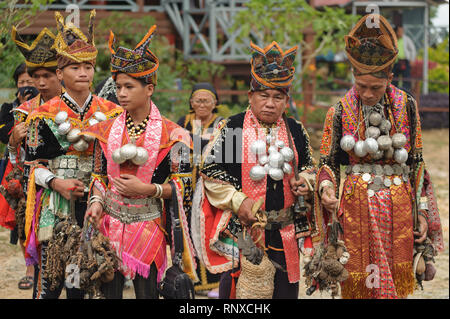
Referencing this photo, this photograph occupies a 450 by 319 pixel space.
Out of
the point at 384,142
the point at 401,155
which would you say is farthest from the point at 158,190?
the point at 401,155

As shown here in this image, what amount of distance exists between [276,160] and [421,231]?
1183 mm

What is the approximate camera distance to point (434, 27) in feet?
75.7

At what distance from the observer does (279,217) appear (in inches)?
174

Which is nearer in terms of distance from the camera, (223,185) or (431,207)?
(223,185)

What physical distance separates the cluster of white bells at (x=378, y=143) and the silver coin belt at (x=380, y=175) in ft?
0.28

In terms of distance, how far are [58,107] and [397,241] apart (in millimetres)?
2622

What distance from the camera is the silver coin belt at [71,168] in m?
4.68

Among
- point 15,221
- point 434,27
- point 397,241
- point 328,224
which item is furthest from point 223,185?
point 434,27

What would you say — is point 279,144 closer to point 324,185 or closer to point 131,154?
point 324,185

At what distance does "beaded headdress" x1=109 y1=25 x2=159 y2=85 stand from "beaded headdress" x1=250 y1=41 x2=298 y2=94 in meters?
0.71

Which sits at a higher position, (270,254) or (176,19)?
(176,19)

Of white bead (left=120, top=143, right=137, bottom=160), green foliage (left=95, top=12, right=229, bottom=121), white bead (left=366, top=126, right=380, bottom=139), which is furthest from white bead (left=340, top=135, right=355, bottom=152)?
green foliage (left=95, top=12, right=229, bottom=121)

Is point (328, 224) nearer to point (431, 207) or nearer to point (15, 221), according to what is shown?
point (431, 207)

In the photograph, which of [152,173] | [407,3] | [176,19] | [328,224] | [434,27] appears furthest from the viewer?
[434,27]
